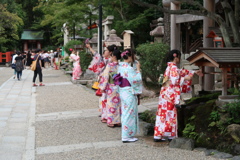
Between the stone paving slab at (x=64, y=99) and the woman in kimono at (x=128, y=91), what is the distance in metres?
3.90

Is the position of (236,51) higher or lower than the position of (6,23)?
lower

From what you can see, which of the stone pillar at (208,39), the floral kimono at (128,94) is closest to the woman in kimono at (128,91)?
the floral kimono at (128,94)

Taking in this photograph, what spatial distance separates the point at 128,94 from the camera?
6.12m

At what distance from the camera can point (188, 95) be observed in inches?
430

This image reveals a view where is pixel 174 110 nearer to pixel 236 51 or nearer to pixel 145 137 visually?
pixel 145 137

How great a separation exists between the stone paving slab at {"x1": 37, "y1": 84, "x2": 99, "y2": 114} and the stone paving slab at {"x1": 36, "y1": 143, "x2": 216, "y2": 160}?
4105 millimetres

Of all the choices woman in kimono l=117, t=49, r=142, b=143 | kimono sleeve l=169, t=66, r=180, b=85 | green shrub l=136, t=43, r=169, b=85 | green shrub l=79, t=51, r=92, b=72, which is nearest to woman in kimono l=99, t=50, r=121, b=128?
woman in kimono l=117, t=49, r=142, b=143

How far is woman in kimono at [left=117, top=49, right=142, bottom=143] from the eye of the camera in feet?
20.1

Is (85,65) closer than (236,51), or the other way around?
(236,51)

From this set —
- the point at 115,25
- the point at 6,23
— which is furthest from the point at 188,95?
the point at 6,23

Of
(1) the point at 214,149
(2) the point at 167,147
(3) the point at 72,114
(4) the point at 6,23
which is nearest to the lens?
(1) the point at 214,149

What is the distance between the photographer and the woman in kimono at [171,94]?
5.75 metres

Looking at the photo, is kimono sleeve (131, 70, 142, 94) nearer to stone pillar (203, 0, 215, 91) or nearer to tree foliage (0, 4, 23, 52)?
stone pillar (203, 0, 215, 91)

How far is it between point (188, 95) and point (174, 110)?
205 inches
